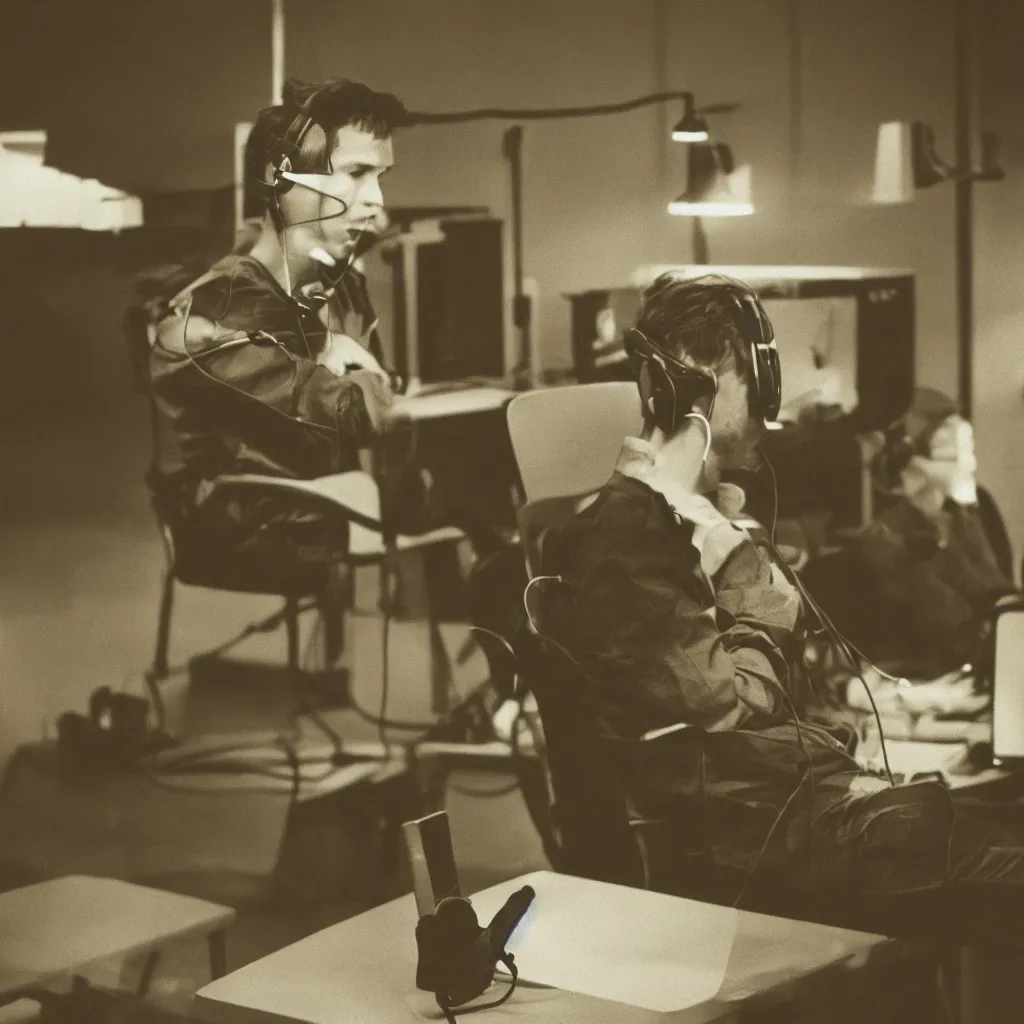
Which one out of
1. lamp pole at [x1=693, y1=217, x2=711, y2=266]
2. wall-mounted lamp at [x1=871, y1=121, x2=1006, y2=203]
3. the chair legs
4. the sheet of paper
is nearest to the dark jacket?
the chair legs

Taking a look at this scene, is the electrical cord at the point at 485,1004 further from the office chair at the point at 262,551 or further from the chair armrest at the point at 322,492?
the chair armrest at the point at 322,492

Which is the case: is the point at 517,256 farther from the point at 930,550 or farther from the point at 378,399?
the point at 930,550

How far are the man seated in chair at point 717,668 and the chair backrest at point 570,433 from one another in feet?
0.09

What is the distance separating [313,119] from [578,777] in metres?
0.93

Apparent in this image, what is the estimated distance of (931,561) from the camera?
206 cm

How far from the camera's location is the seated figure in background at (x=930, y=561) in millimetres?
2025

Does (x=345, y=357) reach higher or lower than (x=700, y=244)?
lower

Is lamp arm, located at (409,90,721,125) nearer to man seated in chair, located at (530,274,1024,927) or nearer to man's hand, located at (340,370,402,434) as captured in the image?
man seated in chair, located at (530,274,1024,927)

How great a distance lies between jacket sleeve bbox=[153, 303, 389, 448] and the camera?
1.89 m

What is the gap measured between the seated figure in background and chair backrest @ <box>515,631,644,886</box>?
0.40 metres

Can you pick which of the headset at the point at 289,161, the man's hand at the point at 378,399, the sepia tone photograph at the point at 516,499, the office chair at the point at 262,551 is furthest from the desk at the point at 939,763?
the headset at the point at 289,161

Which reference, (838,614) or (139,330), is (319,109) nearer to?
(139,330)

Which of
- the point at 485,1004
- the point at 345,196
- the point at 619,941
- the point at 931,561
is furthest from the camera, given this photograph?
the point at 931,561

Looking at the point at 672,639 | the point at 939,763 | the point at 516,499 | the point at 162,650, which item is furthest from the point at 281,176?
the point at 939,763
